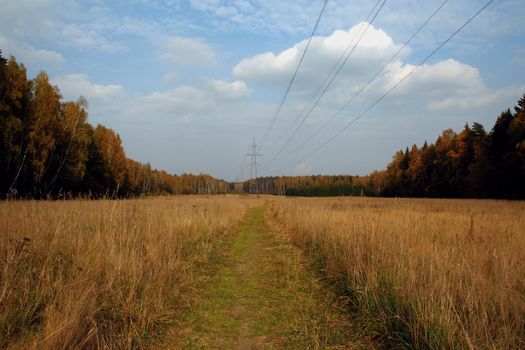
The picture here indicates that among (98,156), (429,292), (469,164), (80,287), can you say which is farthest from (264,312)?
(469,164)

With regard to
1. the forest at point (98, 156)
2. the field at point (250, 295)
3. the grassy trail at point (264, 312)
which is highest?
the forest at point (98, 156)

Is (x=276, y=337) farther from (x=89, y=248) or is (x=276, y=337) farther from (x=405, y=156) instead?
(x=405, y=156)

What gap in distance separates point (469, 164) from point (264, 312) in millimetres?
54028

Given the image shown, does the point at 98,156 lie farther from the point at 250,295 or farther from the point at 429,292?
the point at 429,292

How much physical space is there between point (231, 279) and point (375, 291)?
2.94 metres

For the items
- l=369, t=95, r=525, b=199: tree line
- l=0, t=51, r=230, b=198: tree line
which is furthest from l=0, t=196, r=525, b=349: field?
l=369, t=95, r=525, b=199: tree line

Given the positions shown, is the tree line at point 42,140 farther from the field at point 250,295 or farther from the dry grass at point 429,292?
the dry grass at point 429,292

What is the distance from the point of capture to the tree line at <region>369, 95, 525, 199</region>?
37.5 metres

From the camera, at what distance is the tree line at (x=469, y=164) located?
37.5 m

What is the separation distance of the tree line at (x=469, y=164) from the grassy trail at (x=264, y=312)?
130ft

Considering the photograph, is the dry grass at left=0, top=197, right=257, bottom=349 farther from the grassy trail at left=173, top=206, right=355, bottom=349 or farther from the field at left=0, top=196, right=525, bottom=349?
the grassy trail at left=173, top=206, right=355, bottom=349

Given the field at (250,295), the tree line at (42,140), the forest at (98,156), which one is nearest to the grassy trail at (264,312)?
the field at (250,295)

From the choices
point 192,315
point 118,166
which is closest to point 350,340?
point 192,315

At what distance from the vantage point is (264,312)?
4.37 m
